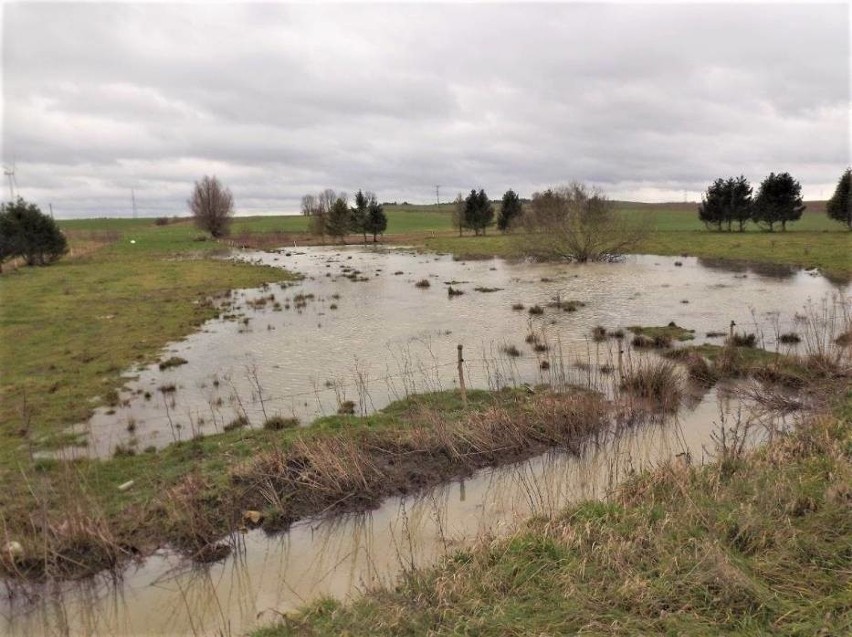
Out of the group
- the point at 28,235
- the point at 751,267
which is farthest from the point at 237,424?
the point at 28,235

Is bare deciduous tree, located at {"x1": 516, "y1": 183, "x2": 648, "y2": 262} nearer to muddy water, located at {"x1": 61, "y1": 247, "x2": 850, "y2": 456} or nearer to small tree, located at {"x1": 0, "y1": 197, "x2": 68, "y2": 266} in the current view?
muddy water, located at {"x1": 61, "y1": 247, "x2": 850, "y2": 456}

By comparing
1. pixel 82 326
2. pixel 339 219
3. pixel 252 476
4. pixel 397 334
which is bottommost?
pixel 252 476

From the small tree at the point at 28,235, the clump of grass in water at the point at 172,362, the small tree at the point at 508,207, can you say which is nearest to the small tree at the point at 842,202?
the small tree at the point at 508,207

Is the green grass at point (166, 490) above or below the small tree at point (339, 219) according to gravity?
below

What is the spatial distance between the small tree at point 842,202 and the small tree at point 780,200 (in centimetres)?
394

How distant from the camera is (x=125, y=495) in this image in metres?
7.38

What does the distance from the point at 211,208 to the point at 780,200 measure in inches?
3108

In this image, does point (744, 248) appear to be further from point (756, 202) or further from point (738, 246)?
point (756, 202)

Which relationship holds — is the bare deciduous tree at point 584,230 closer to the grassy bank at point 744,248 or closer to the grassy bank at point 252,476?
the grassy bank at point 744,248

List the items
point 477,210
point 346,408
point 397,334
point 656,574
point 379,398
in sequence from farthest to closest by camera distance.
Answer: point 477,210
point 397,334
point 379,398
point 346,408
point 656,574

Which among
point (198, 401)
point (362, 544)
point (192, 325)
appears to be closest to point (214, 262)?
point (192, 325)

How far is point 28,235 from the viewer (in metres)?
41.8

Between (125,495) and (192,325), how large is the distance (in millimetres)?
14239

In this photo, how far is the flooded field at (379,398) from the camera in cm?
570
